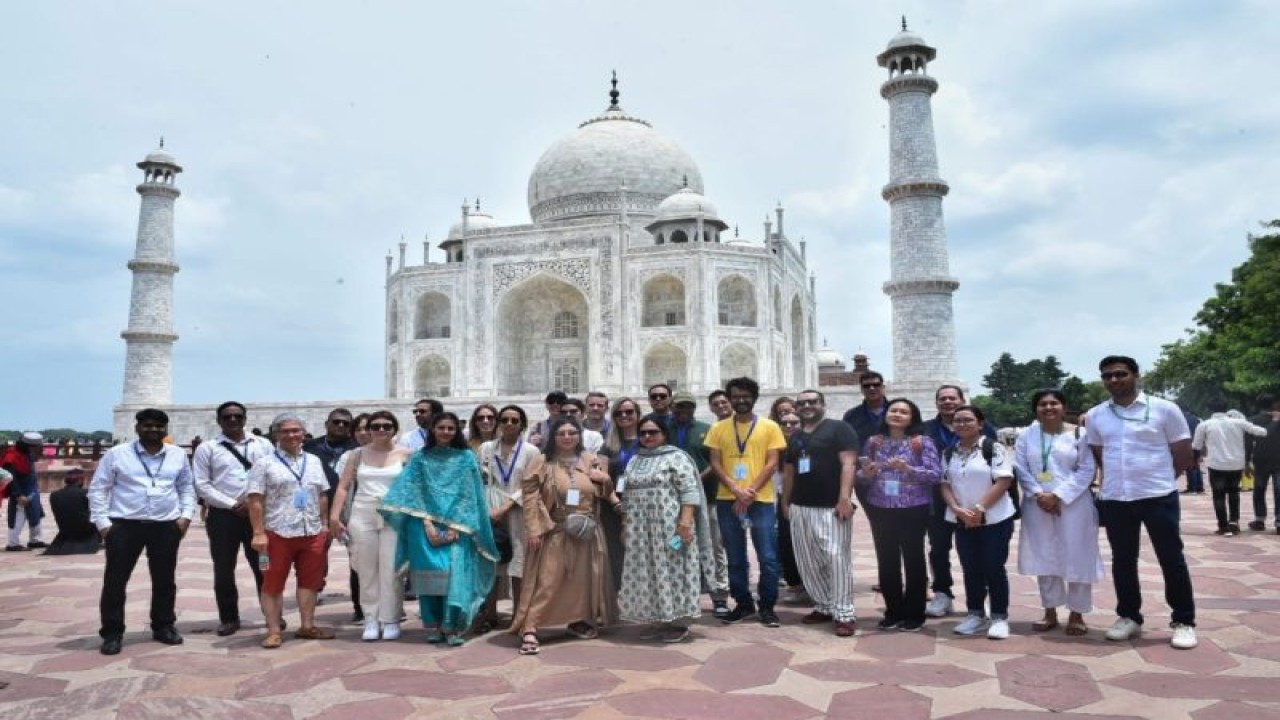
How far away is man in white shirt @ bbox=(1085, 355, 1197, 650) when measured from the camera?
4324 millimetres

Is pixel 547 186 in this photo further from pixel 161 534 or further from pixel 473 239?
pixel 161 534

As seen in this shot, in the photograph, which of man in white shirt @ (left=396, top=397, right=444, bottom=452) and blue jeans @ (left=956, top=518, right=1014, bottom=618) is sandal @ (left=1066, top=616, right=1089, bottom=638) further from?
man in white shirt @ (left=396, top=397, right=444, bottom=452)

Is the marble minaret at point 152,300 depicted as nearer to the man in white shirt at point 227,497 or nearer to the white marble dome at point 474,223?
the white marble dome at point 474,223

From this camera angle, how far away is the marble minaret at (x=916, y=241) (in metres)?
20.1

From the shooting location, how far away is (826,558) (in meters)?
4.83

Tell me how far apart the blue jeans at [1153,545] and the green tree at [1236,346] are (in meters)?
20.2

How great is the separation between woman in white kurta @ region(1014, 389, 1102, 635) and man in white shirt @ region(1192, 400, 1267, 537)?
4.66m

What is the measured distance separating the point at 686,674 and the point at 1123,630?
7.36 feet

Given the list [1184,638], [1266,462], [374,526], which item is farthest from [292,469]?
[1266,462]

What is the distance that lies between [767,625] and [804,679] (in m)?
1.06

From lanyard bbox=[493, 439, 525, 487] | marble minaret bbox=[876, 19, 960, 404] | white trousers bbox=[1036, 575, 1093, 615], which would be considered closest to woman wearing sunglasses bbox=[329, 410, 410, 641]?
lanyard bbox=[493, 439, 525, 487]

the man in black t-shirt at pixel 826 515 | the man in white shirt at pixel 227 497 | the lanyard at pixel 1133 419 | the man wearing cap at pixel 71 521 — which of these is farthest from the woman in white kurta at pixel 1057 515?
the man wearing cap at pixel 71 521

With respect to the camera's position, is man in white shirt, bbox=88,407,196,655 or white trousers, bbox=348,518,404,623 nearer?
man in white shirt, bbox=88,407,196,655

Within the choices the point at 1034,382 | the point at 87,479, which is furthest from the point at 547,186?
the point at 1034,382
